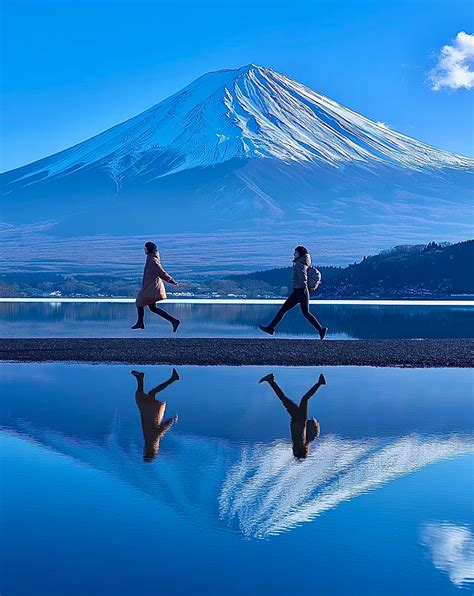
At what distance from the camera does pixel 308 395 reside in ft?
29.3

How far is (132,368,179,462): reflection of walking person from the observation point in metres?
6.18

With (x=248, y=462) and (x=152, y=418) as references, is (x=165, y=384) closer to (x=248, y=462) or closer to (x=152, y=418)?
(x=152, y=418)

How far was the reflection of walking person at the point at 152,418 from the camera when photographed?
6.18 meters

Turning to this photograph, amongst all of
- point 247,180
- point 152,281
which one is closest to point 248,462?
point 152,281

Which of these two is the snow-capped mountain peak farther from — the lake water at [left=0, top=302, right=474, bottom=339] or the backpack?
the backpack

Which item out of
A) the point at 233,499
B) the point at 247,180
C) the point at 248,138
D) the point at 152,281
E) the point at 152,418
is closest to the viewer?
the point at 233,499

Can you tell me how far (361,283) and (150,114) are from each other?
92282 mm

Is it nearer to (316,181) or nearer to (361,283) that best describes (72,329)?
(361,283)

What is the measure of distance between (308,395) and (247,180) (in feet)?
366

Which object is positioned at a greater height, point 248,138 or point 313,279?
point 248,138

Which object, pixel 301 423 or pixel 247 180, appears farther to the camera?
pixel 247 180

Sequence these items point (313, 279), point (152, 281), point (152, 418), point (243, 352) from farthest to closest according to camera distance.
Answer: point (152, 281)
point (313, 279)
point (243, 352)
point (152, 418)

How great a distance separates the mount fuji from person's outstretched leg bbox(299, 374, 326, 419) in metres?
96.2

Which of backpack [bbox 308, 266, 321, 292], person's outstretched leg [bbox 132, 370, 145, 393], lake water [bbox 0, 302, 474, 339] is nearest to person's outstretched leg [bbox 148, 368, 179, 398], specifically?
person's outstretched leg [bbox 132, 370, 145, 393]
